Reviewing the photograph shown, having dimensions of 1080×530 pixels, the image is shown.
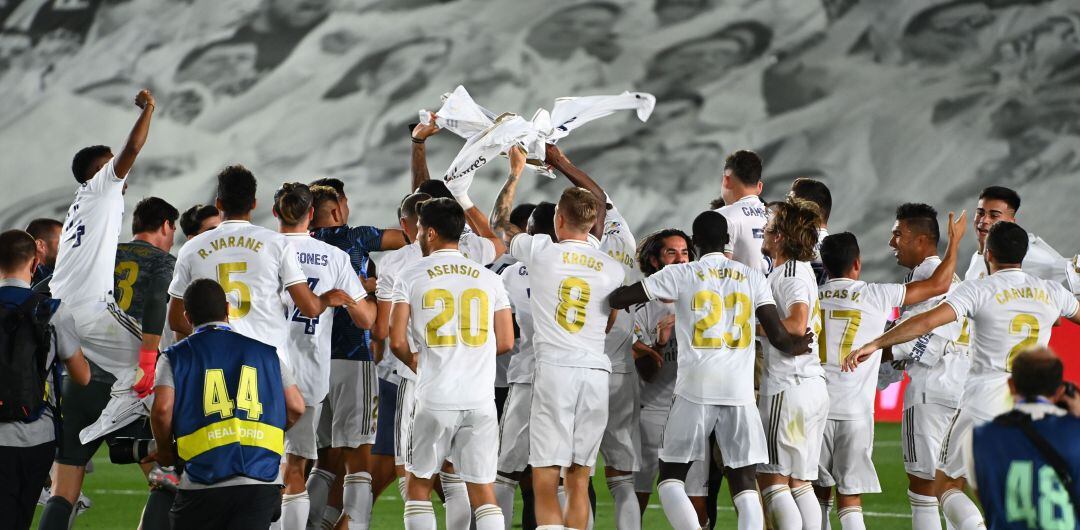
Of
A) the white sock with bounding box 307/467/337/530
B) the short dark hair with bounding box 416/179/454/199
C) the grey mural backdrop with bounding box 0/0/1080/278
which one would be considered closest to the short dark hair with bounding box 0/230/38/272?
the white sock with bounding box 307/467/337/530

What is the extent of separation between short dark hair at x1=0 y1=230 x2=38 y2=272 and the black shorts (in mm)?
1678

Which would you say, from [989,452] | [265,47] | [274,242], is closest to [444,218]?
[274,242]

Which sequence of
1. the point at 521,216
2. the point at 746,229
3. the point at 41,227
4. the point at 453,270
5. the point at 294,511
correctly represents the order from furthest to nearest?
the point at 521,216 < the point at 41,227 < the point at 746,229 < the point at 294,511 < the point at 453,270

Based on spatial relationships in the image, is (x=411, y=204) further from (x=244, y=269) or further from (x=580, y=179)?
(x=244, y=269)

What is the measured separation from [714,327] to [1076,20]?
1733cm

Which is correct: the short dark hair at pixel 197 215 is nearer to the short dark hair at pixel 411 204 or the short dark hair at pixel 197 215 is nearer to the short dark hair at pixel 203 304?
the short dark hair at pixel 411 204

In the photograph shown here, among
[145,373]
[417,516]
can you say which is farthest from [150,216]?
[417,516]

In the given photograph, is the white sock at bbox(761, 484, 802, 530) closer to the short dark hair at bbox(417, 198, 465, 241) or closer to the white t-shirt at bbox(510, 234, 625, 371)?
the white t-shirt at bbox(510, 234, 625, 371)

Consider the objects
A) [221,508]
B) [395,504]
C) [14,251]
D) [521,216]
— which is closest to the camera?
[221,508]

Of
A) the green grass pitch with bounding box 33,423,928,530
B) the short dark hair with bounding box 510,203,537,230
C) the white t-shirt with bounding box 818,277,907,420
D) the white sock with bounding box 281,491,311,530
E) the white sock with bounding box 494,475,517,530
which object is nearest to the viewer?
the white sock with bounding box 281,491,311,530

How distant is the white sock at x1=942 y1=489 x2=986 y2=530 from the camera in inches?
255

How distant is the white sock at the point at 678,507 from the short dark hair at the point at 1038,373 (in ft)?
7.74

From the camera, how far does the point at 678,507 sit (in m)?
6.28

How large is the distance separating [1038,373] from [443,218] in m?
3.02
